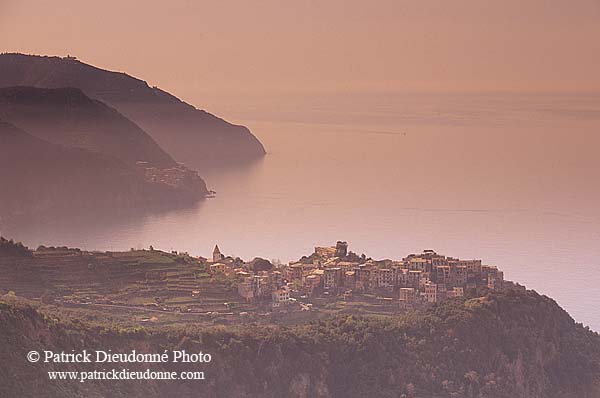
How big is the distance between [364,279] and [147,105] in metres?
1.41

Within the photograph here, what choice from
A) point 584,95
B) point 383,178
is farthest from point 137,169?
point 584,95

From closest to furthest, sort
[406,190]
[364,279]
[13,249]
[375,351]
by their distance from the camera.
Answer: [375,351]
[364,279]
[13,249]
[406,190]

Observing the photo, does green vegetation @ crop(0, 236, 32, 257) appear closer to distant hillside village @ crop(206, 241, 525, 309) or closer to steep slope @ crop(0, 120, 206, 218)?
steep slope @ crop(0, 120, 206, 218)

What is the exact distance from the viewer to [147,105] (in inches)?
242

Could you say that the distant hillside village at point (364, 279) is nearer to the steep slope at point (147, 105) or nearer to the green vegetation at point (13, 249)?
the steep slope at point (147, 105)

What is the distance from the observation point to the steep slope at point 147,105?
→ 6.10 meters

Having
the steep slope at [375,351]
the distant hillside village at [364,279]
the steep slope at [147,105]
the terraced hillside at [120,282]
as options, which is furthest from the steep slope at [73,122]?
the steep slope at [375,351]

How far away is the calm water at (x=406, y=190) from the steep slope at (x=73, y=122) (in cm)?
33

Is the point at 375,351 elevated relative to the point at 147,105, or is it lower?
lower

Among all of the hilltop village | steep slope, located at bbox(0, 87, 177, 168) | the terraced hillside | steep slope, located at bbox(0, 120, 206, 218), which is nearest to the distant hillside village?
the hilltop village

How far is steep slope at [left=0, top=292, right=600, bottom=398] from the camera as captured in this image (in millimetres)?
5574

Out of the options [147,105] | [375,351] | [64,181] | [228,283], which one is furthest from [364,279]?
[64,181]

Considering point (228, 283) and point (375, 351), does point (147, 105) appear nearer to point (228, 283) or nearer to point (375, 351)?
point (228, 283)

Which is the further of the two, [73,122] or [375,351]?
[73,122]
